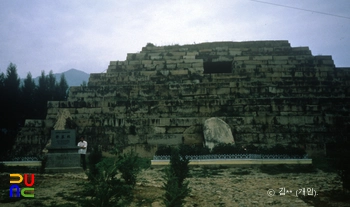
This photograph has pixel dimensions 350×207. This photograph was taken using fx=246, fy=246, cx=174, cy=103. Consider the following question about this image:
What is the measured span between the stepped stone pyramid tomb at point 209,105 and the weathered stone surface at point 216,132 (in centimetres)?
4

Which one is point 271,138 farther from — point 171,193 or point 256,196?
point 171,193

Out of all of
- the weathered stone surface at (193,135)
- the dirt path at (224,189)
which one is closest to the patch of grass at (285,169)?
the dirt path at (224,189)

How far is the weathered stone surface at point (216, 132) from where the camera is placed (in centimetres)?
1056

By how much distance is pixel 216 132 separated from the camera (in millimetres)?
10852

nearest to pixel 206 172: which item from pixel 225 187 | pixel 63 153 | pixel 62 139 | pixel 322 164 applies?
pixel 225 187

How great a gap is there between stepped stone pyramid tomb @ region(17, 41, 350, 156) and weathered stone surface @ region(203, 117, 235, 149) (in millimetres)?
43

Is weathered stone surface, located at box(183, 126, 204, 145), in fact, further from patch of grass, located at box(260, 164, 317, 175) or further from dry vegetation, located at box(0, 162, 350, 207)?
patch of grass, located at box(260, 164, 317, 175)

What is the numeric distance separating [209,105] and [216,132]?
2084mm

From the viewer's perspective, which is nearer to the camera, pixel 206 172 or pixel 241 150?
pixel 206 172

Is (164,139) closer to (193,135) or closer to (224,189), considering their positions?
(193,135)

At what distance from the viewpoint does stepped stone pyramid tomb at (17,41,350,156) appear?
1144cm

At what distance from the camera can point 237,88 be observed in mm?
13883

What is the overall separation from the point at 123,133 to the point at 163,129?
195 cm

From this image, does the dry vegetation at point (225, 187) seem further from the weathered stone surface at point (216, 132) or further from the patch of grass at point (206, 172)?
the weathered stone surface at point (216, 132)
